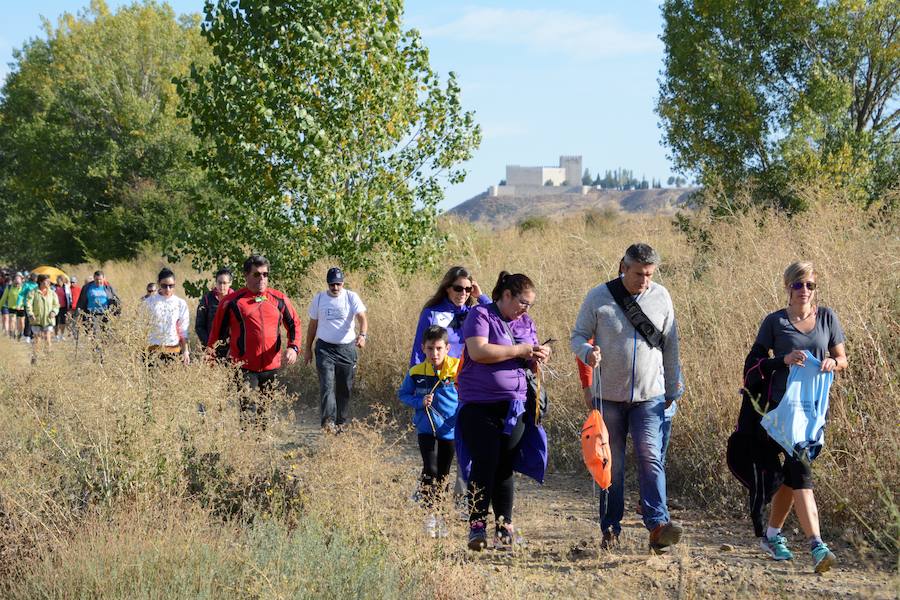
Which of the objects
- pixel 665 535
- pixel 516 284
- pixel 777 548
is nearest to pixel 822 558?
pixel 777 548

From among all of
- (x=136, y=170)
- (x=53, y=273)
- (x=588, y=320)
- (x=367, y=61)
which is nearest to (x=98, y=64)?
(x=136, y=170)

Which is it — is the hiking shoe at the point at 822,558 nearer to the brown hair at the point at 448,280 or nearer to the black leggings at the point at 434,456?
the black leggings at the point at 434,456

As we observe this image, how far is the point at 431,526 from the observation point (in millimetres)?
5535

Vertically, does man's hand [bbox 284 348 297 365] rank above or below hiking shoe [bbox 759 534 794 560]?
above

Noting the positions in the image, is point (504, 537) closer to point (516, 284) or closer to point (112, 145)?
point (516, 284)

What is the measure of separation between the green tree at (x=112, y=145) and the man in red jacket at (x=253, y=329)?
26.3m

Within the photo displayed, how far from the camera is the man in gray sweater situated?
610 cm

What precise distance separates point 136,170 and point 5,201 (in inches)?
527

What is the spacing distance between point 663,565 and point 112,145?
3238 centimetres

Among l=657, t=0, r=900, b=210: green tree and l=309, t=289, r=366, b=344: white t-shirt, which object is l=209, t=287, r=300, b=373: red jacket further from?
l=657, t=0, r=900, b=210: green tree

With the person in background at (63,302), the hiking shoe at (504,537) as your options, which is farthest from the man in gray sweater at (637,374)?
the person in background at (63,302)

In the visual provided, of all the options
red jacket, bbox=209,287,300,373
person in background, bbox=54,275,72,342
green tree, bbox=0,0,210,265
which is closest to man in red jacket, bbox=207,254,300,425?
red jacket, bbox=209,287,300,373

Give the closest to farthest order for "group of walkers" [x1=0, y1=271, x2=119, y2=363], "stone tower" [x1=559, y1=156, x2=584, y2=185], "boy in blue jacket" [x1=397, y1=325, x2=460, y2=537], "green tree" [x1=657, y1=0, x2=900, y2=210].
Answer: "boy in blue jacket" [x1=397, y1=325, x2=460, y2=537]
"group of walkers" [x1=0, y1=271, x2=119, y2=363]
"green tree" [x1=657, y1=0, x2=900, y2=210]
"stone tower" [x1=559, y1=156, x2=584, y2=185]

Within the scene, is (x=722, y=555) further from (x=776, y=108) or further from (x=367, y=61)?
(x=776, y=108)
